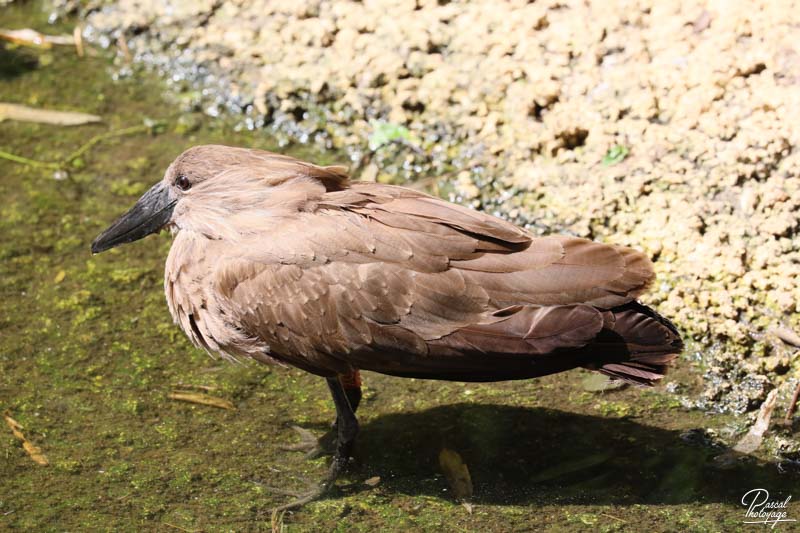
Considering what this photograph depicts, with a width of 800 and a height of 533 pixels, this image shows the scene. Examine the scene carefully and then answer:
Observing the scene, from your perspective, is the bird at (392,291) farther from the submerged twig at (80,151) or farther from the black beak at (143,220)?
the submerged twig at (80,151)

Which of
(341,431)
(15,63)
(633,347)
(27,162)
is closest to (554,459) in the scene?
(633,347)

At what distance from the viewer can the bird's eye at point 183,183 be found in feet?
14.4

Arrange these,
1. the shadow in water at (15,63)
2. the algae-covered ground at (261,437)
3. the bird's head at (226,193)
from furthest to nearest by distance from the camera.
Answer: the shadow in water at (15,63) < the bird's head at (226,193) < the algae-covered ground at (261,437)

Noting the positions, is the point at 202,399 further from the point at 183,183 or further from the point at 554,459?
the point at 554,459

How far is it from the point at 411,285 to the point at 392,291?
75mm

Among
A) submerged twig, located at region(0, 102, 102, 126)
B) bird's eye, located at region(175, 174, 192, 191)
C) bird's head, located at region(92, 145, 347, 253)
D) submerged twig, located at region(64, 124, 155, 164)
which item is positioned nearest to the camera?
bird's head, located at region(92, 145, 347, 253)

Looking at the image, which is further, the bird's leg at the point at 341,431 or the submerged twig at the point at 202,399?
the submerged twig at the point at 202,399

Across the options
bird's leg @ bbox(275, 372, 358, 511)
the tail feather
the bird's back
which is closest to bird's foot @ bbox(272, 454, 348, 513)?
bird's leg @ bbox(275, 372, 358, 511)

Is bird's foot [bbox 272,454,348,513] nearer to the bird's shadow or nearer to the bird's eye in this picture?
the bird's shadow

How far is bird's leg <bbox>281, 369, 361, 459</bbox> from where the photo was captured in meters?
4.25

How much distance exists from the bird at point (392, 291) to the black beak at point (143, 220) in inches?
11.8

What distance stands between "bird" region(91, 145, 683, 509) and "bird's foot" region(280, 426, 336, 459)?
109 mm

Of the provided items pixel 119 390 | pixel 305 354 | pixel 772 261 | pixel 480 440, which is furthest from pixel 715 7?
pixel 119 390

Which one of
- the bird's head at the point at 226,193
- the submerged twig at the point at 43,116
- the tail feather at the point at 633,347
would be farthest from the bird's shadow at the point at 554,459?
the submerged twig at the point at 43,116
